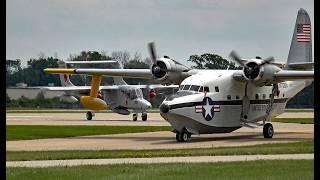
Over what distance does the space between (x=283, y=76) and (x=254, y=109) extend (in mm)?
3103

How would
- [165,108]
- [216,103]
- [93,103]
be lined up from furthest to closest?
1. [93,103]
2. [216,103]
3. [165,108]

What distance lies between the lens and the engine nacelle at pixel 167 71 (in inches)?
1376

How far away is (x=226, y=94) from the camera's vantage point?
33469 mm

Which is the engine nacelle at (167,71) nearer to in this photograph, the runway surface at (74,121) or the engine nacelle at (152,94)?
the runway surface at (74,121)

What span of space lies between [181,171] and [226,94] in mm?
17922

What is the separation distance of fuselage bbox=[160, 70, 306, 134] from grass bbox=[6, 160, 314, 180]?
13.2 meters

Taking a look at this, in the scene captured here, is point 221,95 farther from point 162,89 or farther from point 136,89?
point 162,89

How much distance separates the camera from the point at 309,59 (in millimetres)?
39625

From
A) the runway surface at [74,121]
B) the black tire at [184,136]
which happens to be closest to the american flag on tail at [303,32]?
the black tire at [184,136]

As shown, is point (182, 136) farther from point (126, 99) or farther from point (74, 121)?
point (126, 99)

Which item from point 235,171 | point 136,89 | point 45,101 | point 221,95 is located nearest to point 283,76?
point 221,95

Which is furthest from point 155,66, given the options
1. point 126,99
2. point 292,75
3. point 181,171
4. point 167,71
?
point 126,99

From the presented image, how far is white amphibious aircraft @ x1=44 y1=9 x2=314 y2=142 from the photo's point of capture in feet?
103

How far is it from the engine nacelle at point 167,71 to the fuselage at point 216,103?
4.43ft
